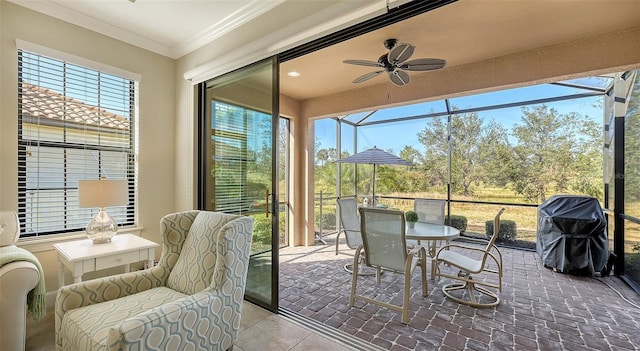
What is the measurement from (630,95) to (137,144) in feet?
21.1

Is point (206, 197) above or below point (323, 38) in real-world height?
below

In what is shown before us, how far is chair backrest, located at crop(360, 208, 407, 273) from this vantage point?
8.57 ft

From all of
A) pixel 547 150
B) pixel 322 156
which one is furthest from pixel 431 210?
pixel 547 150

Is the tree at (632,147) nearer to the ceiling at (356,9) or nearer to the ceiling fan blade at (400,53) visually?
the ceiling at (356,9)

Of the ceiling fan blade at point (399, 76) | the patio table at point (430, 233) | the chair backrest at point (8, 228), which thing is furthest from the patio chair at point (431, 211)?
the chair backrest at point (8, 228)

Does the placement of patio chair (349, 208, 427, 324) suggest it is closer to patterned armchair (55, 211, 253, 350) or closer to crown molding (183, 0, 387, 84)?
patterned armchair (55, 211, 253, 350)

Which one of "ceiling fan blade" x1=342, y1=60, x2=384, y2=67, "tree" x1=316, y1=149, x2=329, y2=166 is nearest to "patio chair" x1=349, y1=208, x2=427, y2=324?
"ceiling fan blade" x1=342, y1=60, x2=384, y2=67

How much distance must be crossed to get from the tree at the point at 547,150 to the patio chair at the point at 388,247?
3948mm

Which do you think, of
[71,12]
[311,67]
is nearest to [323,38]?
[311,67]

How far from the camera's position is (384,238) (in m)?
2.71

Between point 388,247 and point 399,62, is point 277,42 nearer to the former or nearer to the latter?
point 399,62

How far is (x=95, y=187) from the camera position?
246 cm

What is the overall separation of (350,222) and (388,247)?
142 centimetres

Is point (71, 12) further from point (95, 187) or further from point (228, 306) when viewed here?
point (228, 306)
